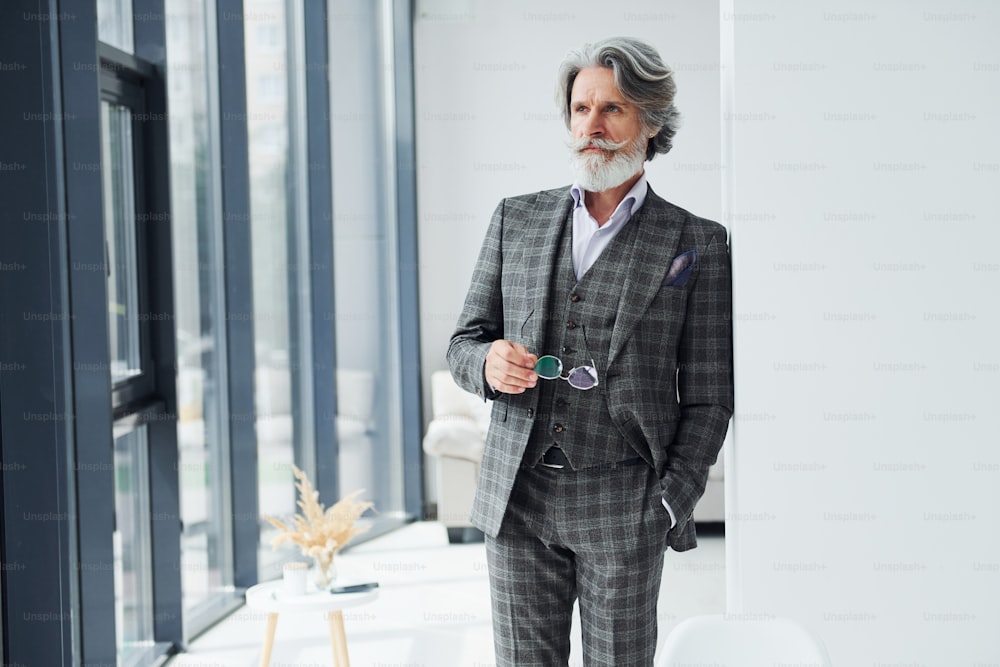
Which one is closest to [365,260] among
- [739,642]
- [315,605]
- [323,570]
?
[323,570]

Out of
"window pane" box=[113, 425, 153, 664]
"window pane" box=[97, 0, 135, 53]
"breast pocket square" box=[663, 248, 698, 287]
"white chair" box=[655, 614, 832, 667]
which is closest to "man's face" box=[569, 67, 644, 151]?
"breast pocket square" box=[663, 248, 698, 287]

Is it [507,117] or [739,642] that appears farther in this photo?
[507,117]

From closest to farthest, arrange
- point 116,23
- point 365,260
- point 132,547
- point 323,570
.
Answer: point 323,570 < point 116,23 < point 132,547 < point 365,260

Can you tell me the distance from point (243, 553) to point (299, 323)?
1.12 m

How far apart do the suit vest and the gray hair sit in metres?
0.21

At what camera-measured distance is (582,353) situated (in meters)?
1.77

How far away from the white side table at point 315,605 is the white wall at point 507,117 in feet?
9.52

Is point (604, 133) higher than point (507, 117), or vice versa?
point (507, 117)

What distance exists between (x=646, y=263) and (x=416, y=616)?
8.32ft

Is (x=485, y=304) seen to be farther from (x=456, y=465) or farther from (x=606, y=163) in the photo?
(x=456, y=465)

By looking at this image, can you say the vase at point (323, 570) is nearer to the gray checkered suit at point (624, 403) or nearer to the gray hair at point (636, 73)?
the gray checkered suit at point (624, 403)

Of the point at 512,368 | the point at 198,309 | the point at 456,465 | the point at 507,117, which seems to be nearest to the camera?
the point at 512,368

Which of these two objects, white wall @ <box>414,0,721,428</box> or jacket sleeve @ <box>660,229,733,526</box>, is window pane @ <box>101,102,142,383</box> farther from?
white wall @ <box>414,0,721,428</box>

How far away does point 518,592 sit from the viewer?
1.78 metres
